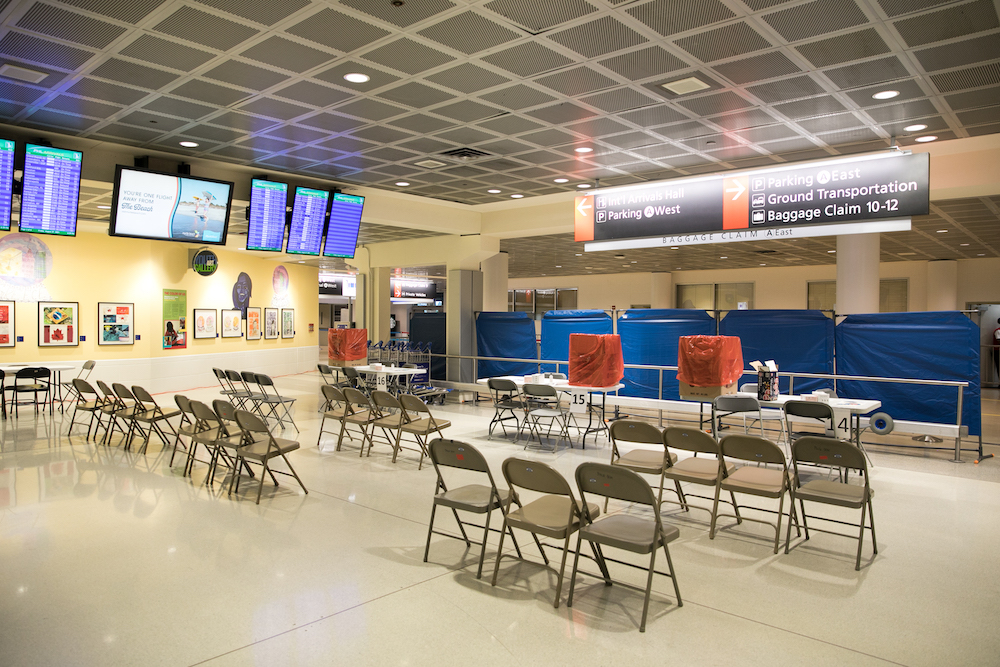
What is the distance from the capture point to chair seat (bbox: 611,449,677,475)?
4586 millimetres

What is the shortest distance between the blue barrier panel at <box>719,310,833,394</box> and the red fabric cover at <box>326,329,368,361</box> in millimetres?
5745

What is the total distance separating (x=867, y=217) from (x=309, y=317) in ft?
47.0

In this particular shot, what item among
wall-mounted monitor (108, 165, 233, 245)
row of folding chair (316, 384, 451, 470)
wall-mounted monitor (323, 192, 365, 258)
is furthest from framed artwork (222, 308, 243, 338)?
wall-mounted monitor (108, 165, 233, 245)

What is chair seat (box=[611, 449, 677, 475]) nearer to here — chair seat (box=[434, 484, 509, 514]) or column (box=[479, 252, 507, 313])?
chair seat (box=[434, 484, 509, 514])

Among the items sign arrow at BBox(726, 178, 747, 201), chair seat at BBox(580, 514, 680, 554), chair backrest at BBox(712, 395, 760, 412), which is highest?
sign arrow at BBox(726, 178, 747, 201)

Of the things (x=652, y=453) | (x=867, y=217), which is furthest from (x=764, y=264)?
(x=652, y=453)

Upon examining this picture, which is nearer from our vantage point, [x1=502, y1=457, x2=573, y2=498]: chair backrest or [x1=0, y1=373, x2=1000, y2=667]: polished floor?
[x1=0, y1=373, x2=1000, y2=667]: polished floor

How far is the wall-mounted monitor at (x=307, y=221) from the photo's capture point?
7355mm

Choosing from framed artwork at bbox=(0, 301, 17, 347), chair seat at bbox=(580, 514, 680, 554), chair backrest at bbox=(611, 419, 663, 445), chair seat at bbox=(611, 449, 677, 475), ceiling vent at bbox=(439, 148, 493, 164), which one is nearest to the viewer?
chair seat at bbox=(580, 514, 680, 554)

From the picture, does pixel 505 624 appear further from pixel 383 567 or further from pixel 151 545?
pixel 151 545

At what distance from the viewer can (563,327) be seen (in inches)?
419

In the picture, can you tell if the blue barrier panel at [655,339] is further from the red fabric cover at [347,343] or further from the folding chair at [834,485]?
the folding chair at [834,485]

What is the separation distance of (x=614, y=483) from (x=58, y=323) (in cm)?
1153

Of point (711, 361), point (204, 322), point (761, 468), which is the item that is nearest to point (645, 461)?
point (761, 468)
